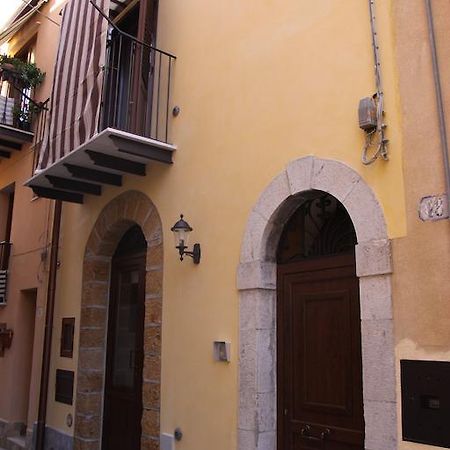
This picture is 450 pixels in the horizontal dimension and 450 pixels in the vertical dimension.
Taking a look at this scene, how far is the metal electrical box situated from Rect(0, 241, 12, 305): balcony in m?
8.06

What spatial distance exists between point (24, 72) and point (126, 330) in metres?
5.33

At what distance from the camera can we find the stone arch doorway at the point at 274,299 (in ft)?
12.5

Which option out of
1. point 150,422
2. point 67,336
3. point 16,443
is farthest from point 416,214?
point 16,443

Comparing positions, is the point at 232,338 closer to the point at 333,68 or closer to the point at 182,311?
the point at 182,311

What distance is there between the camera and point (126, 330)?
23.2ft

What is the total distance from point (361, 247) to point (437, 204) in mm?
636

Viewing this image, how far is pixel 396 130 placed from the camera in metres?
3.99

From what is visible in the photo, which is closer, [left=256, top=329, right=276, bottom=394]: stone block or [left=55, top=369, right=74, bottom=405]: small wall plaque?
[left=256, top=329, right=276, bottom=394]: stone block

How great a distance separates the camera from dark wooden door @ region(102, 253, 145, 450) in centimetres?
658

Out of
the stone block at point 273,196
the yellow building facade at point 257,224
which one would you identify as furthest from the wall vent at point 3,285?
the stone block at point 273,196

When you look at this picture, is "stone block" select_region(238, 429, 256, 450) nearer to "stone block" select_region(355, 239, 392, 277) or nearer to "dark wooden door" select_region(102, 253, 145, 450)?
"stone block" select_region(355, 239, 392, 277)

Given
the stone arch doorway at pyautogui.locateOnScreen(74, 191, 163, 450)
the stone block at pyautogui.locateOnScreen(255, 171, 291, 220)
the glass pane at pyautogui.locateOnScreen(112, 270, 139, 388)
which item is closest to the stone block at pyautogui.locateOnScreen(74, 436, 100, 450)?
the stone arch doorway at pyautogui.locateOnScreen(74, 191, 163, 450)

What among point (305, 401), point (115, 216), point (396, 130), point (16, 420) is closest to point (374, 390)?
point (305, 401)

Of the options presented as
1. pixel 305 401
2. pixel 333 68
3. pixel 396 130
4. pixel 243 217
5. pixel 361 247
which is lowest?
pixel 305 401
